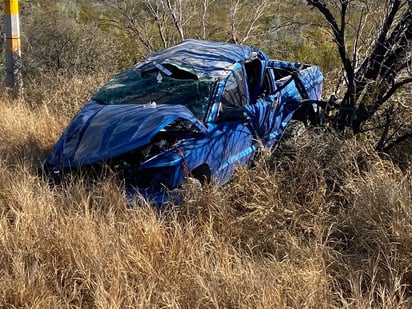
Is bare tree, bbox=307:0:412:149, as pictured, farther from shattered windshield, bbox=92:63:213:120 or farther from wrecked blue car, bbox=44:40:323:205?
shattered windshield, bbox=92:63:213:120

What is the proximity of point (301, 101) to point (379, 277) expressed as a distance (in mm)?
3384

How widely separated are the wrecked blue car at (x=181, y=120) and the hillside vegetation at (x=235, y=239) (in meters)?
0.26

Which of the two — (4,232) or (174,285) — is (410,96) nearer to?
(174,285)

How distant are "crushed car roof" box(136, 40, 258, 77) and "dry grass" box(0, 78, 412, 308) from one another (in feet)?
4.11

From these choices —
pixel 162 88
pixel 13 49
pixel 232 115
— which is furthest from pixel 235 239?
pixel 13 49

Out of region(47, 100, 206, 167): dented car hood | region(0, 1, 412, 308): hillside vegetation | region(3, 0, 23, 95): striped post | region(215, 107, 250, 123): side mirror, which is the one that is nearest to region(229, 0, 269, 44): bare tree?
region(3, 0, 23, 95): striped post

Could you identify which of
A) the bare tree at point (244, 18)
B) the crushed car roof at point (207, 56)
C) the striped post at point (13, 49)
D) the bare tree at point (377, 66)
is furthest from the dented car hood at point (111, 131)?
the bare tree at point (244, 18)

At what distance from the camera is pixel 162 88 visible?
5.51 meters

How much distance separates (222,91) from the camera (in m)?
5.38

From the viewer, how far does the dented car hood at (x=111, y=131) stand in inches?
179

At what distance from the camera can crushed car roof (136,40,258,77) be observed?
5641mm

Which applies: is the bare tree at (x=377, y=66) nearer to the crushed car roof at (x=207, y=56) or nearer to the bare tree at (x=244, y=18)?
the crushed car roof at (x=207, y=56)

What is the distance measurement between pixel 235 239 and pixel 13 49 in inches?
280

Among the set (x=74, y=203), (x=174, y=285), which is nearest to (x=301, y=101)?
(x=74, y=203)
